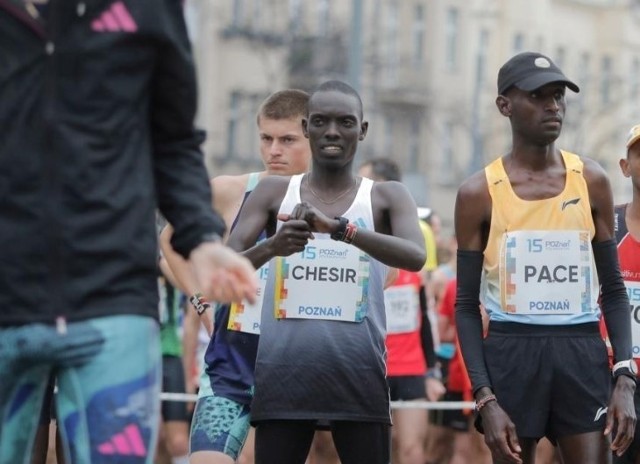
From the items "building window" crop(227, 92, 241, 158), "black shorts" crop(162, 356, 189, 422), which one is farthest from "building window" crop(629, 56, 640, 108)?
"black shorts" crop(162, 356, 189, 422)

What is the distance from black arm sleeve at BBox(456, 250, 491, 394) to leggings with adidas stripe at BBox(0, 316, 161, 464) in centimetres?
314

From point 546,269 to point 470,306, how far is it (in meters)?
0.36

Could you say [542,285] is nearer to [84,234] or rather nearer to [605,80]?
[84,234]

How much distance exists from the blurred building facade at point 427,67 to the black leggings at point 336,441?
137 ft

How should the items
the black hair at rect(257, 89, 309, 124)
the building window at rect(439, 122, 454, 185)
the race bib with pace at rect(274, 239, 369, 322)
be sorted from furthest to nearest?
the building window at rect(439, 122, 454, 185)
the black hair at rect(257, 89, 309, 124)
the race bib with pace at rect(274, 239, 369, 322)

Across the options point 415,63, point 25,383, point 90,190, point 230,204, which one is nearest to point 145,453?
point 25,383

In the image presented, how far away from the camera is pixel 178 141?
530 centimetres

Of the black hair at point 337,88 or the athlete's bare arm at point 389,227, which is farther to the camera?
the black hair at point 337,88

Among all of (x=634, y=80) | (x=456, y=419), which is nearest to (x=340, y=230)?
(x=456, y=419)

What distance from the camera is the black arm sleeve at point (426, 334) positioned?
14445mm

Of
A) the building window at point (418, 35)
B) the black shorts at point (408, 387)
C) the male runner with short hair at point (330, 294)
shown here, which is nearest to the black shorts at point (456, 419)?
the black shorts at point (408, 387)

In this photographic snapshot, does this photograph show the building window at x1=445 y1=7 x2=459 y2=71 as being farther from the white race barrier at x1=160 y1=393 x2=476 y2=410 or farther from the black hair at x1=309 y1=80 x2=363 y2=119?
the black hair at x1=309 y1=80 x2=363 y2=119

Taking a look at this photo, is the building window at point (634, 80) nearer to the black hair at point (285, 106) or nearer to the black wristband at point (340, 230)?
the black hair at point (285, 106)

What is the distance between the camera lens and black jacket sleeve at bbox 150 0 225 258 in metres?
5.19
